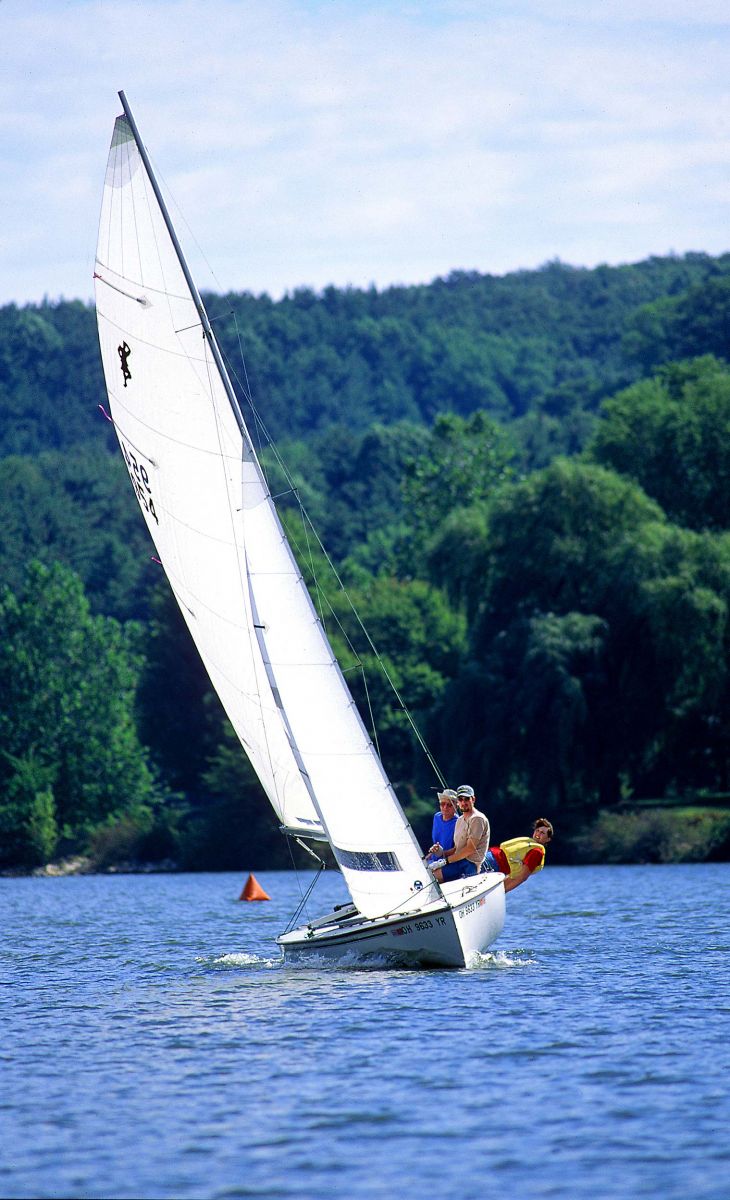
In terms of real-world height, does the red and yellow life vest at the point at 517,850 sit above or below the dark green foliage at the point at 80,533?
below

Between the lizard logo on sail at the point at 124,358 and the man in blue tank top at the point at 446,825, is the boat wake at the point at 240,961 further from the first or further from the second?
the lizard logo on sail at the point at 124,358

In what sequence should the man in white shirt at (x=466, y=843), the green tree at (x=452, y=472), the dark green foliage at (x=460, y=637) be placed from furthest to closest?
1. the green tree at (x=452, y=472)
2. the dark green foliage at (x=460, y=637)
3. the man in white shirt at (x=466, y=843)

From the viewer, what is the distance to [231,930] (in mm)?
32469

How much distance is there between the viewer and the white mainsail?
21109mm

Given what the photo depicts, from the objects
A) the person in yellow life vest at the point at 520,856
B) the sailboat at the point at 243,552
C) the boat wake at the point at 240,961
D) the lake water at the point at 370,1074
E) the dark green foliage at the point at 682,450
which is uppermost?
the dark green foliage at the point at 682,450

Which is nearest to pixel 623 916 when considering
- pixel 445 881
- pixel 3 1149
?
pixel 445 881

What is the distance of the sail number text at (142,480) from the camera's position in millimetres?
21984

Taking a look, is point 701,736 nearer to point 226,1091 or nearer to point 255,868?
point 255,868

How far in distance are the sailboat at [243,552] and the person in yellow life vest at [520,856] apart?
1977mm

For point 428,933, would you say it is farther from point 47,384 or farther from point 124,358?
point 47,384

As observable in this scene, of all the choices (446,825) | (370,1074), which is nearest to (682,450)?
(446,825)

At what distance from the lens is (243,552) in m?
21.3

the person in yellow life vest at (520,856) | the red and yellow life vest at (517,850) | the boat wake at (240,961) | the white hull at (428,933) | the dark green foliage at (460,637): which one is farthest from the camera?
the dark green foliage at (460,637)

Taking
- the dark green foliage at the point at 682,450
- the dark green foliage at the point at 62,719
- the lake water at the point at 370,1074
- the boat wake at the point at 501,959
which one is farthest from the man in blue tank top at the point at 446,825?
the dark green foliage at the point at 62,719
